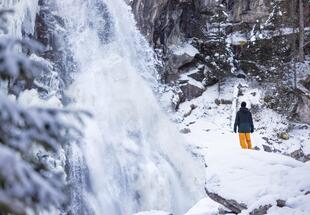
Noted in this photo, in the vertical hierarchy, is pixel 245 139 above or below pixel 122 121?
above

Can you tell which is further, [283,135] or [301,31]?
[301,31]

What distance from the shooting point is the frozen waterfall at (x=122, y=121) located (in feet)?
38.9

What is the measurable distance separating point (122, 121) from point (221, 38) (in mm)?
6049

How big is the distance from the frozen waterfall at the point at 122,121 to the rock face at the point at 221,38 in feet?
3.19

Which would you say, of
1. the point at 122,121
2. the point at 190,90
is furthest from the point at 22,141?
the point at 190,90

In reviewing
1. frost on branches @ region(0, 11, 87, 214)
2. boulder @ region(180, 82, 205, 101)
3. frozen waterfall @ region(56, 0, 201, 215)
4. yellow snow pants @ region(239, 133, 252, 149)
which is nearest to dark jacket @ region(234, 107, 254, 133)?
yellow snow pants @ region(239, 133, 252, 149)

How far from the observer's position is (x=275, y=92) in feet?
52.0

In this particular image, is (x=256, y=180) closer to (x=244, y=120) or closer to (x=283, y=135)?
(x=244, y=120)

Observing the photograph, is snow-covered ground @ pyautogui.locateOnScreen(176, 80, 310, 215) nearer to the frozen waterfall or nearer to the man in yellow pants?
the man in yellow pants

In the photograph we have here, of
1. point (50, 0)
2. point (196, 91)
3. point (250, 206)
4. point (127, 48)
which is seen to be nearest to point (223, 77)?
point (196, 91)

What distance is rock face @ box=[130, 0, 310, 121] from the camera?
649 inches

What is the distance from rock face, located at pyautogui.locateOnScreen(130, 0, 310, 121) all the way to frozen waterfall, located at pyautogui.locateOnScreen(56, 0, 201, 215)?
38.2 inches

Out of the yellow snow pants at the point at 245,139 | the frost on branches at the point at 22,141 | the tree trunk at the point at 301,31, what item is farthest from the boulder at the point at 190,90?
the frost on branches at the point at 22,141

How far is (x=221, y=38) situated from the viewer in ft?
57.8
